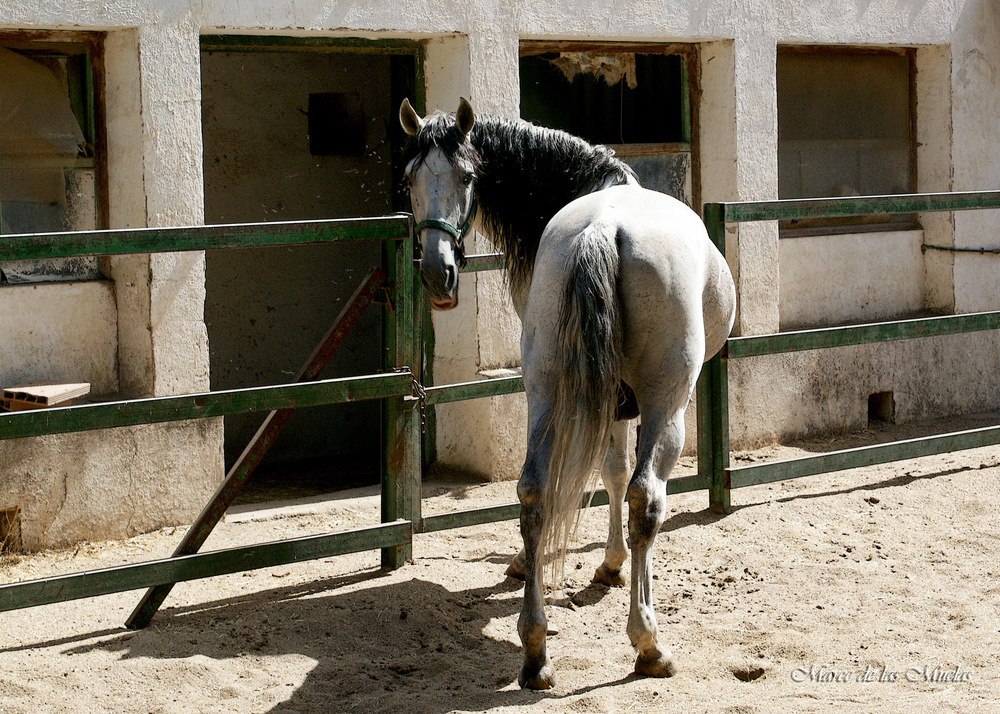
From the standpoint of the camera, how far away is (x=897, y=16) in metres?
7.35

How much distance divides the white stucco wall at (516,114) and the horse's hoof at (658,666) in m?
2.18

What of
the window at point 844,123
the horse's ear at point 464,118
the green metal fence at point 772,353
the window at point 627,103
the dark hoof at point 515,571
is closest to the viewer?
the horse's ear at point 464,118

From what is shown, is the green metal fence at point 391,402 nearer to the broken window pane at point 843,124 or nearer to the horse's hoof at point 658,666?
the horse's hoof at point 658,666

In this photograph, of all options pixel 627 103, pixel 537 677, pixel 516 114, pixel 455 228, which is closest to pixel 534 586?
pixel 537 677

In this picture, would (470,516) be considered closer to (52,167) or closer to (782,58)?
(52,167)

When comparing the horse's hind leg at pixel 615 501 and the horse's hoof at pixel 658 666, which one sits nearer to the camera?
the horse's hoof at pixel 658 666

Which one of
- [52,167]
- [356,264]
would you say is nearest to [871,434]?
[356,264]

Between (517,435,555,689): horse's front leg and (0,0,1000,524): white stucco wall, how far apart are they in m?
1.91

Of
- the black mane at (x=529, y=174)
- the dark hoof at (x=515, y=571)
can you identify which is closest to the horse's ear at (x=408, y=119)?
the black mane at (x=529, y=174)

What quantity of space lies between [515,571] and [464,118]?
5.94 feet

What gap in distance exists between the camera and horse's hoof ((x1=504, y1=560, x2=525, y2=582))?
436 centimetres

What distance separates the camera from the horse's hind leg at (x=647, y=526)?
3.39 meters

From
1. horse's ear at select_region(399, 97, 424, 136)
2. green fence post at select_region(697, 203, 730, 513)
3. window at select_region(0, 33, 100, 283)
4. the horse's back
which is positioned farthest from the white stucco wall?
→ the horse's back

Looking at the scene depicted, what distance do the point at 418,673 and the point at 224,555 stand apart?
841 mm
